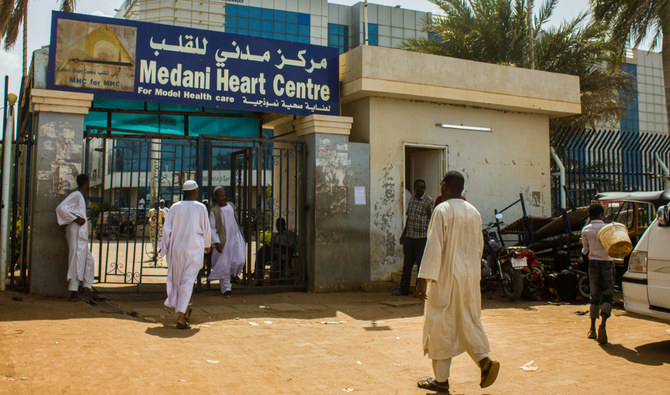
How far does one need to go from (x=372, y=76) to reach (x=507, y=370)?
5621 millimetres

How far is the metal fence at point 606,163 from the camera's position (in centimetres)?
1156

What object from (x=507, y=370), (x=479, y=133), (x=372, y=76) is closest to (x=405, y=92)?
(x=372, y=76)

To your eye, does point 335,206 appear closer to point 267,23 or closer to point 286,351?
point 286,351

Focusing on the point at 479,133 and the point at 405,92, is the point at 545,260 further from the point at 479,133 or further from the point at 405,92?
the point at 405,92

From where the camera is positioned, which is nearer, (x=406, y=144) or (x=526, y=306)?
(x=526, y=306)

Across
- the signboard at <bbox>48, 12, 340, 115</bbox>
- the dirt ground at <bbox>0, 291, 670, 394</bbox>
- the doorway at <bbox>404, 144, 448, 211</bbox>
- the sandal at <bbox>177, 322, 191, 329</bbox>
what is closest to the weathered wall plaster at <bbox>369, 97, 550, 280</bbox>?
the doorway at <bbox>404, 144, 448, 211</bbox>

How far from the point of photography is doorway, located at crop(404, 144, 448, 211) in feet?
34.0

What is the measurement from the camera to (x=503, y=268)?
28.6 ft

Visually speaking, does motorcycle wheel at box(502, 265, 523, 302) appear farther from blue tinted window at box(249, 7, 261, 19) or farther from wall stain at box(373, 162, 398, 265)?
blue tinted window at box(249, 7, 261, 19)

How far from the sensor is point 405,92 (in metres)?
9.62

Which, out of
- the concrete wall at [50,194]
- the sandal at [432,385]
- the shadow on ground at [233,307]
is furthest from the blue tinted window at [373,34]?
the sandal at [432,385]

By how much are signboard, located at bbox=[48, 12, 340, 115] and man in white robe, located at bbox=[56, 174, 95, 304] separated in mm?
1611

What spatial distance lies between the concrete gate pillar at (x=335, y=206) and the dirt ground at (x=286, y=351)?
132 cm

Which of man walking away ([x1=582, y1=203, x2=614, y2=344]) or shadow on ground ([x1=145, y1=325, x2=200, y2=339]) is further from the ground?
man walking away ([x1=582, y1=203, x2=614, y2=344])
